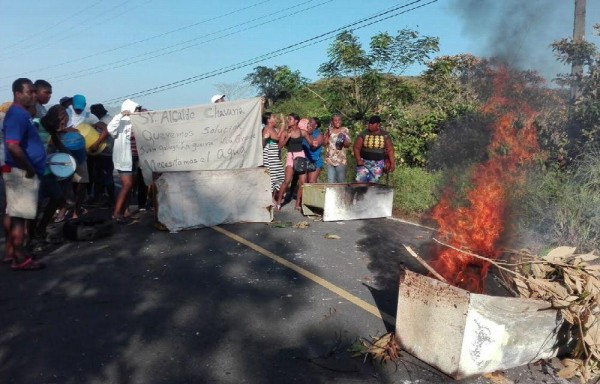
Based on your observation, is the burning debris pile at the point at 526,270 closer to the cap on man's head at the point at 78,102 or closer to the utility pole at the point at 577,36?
the utility pole at the point at 577,36

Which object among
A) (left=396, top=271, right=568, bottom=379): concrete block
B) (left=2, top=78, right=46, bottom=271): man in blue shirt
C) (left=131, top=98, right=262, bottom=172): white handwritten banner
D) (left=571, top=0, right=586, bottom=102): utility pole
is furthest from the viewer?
(left=131, top=98, right=262, bottom=172): white handwritten banner

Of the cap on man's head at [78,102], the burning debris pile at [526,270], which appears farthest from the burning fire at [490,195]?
the cap on man's head at [78,102]

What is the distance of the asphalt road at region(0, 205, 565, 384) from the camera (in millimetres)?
3811

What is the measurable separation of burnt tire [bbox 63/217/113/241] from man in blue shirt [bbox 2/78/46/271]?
126 centimetres

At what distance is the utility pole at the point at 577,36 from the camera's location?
724cm

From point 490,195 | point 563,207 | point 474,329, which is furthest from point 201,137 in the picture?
point 474,329

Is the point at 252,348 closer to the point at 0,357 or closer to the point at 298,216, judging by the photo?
the point at 0,357

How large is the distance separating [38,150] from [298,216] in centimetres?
471

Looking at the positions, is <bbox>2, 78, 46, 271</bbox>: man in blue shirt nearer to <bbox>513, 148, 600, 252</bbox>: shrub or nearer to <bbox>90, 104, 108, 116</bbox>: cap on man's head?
<bbox>90, 104, 108, 116</bbox>: cap on man's head

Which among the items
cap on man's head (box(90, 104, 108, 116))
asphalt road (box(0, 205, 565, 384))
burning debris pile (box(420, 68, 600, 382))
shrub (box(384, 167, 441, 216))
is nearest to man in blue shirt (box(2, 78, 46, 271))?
asphalt road (box(0, 205, 565, 384))

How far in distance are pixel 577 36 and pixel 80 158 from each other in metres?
8.22

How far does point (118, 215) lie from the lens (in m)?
8.55

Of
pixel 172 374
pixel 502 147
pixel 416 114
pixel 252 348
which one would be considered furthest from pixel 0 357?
pixel 416 114

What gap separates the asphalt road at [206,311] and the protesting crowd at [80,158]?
75cm
